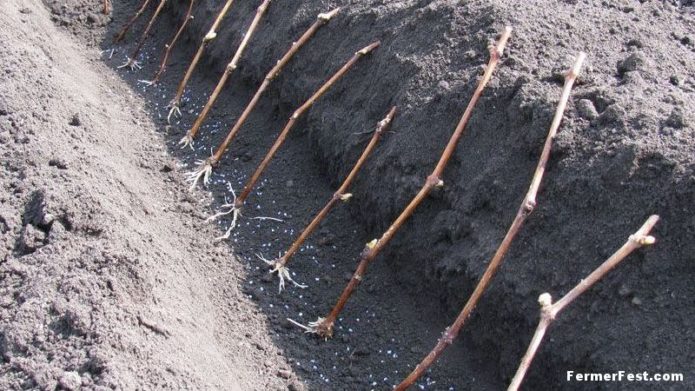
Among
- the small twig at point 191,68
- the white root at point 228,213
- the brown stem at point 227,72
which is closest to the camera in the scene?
the white root at point 228,213

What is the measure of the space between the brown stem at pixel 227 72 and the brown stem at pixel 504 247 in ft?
7.76

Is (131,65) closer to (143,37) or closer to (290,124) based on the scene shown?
(143,37)

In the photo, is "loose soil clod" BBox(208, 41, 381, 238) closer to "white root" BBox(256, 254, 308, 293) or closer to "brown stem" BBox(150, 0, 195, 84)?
"white root" BBox(256, 254, 308, 293)

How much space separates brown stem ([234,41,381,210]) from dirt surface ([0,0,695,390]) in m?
0.08

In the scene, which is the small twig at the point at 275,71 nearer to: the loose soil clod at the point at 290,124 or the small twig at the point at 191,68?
the loose soil clod at the point at 290,124

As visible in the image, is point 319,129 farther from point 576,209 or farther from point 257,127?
point 576,209

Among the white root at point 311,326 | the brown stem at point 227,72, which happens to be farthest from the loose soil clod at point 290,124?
the white root at point 311,326

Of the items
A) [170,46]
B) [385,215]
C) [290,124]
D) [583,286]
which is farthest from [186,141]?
[583,286]

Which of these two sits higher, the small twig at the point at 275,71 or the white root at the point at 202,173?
the small twig at the point at 275,71

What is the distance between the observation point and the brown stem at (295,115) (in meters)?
4.44

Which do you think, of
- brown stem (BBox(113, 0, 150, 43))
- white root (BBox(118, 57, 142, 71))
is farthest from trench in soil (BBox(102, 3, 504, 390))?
brown stem (BBox(113, 0, 150, 43))

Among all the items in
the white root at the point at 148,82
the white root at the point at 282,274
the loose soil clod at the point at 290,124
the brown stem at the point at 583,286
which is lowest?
the white root at the point at 148,82

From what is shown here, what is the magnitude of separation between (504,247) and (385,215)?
93 cm

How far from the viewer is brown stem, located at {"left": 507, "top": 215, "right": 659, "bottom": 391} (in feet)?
8.80
